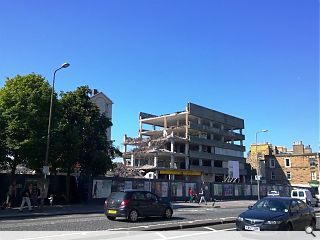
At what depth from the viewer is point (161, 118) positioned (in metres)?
88.6

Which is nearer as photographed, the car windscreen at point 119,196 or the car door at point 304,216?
the car door at point 304,216

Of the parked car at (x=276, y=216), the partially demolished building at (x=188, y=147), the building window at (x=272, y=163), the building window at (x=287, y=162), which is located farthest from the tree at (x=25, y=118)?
the building window at (x=272, y=163)

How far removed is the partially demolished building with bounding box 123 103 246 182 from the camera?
7931cm

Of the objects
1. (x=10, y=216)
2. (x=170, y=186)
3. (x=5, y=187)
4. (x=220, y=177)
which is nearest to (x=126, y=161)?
(x=220, y=177)

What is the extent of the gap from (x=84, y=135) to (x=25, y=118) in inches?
289

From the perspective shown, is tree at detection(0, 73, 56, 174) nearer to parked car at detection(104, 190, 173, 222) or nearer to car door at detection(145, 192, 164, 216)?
parked car at detection(104, 190, 173, 222)

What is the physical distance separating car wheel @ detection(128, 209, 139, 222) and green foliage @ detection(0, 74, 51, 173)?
12.9 meters

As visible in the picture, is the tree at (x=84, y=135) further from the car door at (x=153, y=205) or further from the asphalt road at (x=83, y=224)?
the car door at (x=153, y=205)

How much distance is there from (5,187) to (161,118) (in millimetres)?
59161

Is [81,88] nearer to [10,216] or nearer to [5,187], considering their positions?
[5,187]

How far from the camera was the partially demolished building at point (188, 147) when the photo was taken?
260ft

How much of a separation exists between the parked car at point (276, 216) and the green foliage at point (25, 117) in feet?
63.7

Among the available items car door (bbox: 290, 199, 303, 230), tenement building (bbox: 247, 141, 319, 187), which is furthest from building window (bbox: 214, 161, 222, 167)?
car door (bbox: 290, 199, 303, 230)

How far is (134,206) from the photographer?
18938mm
